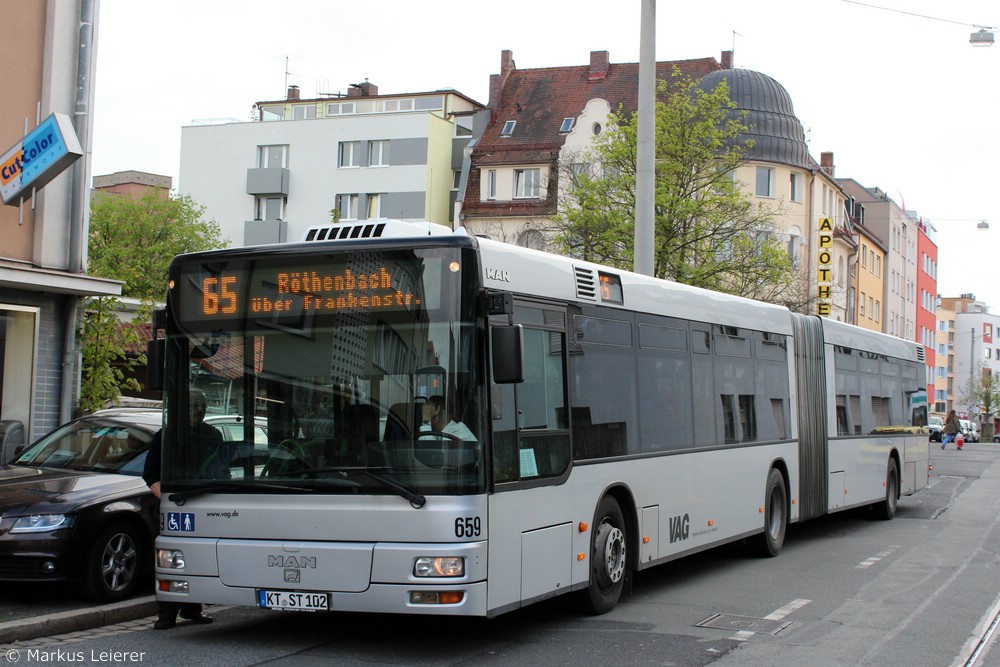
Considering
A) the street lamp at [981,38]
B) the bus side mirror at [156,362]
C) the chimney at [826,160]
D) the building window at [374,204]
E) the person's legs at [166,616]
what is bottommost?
the person's legs at [166,616]

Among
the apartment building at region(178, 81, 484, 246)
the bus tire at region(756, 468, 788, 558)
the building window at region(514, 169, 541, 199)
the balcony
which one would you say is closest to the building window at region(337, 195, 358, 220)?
the apartment building at region(178, 81, 484, 246)

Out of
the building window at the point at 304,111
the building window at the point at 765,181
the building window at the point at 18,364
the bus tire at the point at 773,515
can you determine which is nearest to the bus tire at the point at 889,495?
the bus tire at the point at 773,515

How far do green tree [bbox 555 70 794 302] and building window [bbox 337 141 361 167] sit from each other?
111 ft

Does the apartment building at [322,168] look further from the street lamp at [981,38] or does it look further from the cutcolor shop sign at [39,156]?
the cutcolor shop sign at [39,156]

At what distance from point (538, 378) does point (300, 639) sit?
99.2 inches

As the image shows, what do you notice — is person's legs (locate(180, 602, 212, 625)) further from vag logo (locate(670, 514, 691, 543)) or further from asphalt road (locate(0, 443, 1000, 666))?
vag logo (locate(670, 514, 691, 543))

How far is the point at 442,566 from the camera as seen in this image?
7488 millimetres

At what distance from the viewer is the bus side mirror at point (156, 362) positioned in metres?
8.33

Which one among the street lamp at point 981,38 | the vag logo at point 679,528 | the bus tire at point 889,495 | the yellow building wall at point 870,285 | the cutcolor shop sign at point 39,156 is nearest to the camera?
the vag logo at point 679,528

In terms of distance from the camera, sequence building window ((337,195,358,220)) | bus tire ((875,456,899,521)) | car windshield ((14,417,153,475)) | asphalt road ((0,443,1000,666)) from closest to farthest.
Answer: asphalt road ((0,443,1000,666)) < car windshield ((14,417,153,475)) < bus tire ((875,456,899,521)) < building window ((337,195,358,220))

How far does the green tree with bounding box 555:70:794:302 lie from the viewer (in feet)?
83.4

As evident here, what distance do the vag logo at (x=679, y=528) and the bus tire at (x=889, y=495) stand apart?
8.69m

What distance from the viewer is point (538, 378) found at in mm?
8609

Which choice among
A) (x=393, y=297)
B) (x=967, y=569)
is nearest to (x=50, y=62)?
(x=393, y=297)
